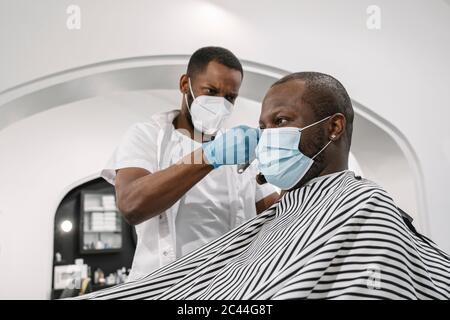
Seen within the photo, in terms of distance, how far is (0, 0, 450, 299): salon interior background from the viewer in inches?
96.8

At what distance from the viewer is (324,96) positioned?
4.11 feet

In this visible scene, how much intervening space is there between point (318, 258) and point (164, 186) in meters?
0.59

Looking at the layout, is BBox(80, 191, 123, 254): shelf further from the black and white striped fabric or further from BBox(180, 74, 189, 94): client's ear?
the black and white striped fabric

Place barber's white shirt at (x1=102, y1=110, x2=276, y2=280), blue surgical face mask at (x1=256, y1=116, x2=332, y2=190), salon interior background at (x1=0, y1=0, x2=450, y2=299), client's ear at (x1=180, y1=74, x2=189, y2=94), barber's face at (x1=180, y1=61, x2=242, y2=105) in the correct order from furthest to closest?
salon interior background at (x1=0, y1=0, x2=450, y2=299)
client's ear at (x1=180, y1=74, x2=189, y2=94)
barber's face at (x1=180, y1=61, x2=242, y2=105)
barber's white shirt at (x1=102, y1=110, x2=276, y2=280)
blue surgical face mask at (x1=256, y1=116, x2=332, y2=190)

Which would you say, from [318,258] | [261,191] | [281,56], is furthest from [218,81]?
[281,56]


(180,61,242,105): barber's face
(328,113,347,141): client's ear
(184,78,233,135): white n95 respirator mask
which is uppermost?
(180,61,242,105): barber's face

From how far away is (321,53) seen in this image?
A: 8.63ft

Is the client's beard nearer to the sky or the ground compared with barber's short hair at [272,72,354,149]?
nearer to the ground

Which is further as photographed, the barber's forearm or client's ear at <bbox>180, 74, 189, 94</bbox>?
client's ear at <bbox>180, 74, 189, 94</bbox>

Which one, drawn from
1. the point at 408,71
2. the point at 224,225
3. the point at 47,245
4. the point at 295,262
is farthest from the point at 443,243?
the point at 47,245

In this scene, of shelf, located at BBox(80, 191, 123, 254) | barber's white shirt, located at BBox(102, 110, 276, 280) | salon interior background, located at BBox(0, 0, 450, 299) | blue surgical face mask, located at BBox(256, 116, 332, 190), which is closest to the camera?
blue surgical face mask, located at BBox(256, 116, 332, 190)

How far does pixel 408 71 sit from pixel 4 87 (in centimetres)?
259

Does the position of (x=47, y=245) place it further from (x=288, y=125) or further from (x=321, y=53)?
(x=288, y=125)

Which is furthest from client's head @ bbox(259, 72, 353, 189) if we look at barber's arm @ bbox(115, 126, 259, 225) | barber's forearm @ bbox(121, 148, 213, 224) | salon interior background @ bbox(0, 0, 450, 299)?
salon interior background @ bbox(0, 0, 450, 299)
